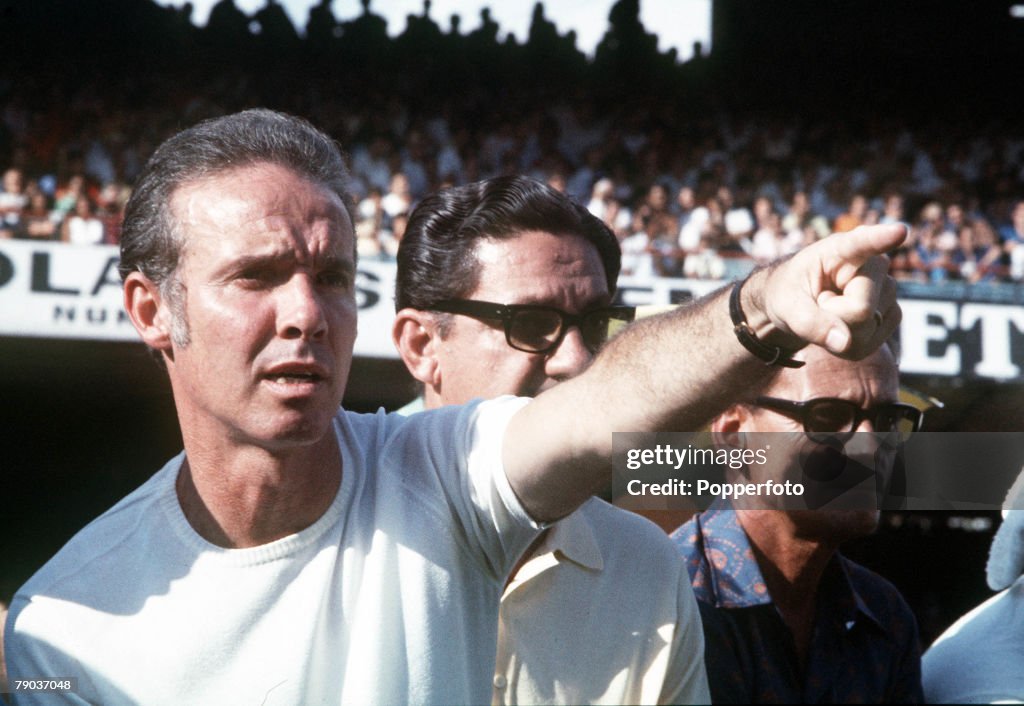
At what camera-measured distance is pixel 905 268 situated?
7.36m

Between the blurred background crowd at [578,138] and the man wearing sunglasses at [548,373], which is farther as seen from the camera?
the blurred background crowd at [578,138]

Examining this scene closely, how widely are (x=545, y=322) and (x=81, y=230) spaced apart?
5148 mm

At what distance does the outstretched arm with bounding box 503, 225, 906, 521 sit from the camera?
937 millimetres

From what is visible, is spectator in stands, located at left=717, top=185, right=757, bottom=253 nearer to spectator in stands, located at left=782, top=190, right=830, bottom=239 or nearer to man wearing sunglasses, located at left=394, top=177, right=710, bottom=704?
spectator in stands, located at left=782, top=190, right=830, bottom=239

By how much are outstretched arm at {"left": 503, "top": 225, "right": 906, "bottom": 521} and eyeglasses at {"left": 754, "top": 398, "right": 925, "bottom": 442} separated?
0.70 m

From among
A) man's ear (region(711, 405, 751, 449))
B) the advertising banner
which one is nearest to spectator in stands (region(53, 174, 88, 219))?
the advertising banner

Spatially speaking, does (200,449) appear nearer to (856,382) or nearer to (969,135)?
(856,382)

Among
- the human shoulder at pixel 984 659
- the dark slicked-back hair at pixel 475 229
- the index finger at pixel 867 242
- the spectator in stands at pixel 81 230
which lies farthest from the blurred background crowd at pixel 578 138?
the index finger at pixel 867 242

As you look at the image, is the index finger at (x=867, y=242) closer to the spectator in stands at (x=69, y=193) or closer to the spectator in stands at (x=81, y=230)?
the spectator in stands at (x=81, y=230)

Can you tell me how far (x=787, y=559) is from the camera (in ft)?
6.13

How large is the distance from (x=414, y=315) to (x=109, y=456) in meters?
5.87

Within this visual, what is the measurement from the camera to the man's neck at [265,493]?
1339 millimetres

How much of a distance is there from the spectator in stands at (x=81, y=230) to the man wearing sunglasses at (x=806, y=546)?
5221 millimetres

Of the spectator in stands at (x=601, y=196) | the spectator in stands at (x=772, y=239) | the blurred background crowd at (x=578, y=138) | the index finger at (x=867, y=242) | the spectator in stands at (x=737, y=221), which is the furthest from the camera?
the spectator in stands at (x=601, y=196)
